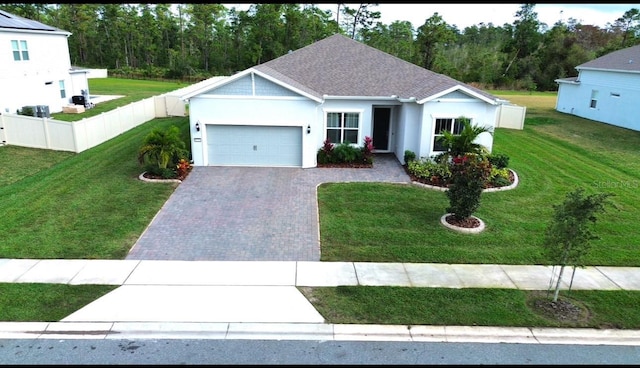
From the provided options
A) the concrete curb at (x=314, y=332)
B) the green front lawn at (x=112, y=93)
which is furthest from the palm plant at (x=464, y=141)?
the green front lawn at (x=112, y=93)

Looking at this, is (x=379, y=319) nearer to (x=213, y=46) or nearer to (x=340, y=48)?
(x=340, y=48)

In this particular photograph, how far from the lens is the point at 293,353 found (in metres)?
7.19

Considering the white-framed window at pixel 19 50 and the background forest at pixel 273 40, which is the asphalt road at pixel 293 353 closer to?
the white-framed window at pixel 19 50

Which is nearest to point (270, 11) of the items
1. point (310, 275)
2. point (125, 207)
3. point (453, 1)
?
point (125, 207)

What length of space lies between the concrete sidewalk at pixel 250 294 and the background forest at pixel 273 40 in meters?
43.4

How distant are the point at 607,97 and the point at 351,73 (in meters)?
20.2

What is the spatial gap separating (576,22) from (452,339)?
3158 inches

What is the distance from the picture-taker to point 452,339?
763cm

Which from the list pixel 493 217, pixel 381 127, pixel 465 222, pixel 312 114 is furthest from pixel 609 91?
pixel 465 222

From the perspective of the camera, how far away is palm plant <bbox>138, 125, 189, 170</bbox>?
16109 millimetres

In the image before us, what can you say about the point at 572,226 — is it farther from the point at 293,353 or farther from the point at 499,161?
the point at 499,161

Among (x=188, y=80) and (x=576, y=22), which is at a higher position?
(x=576, y=22)

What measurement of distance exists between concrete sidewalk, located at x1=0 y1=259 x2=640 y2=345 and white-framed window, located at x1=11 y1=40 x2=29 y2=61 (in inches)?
770

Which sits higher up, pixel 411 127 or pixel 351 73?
pixel 351 73
